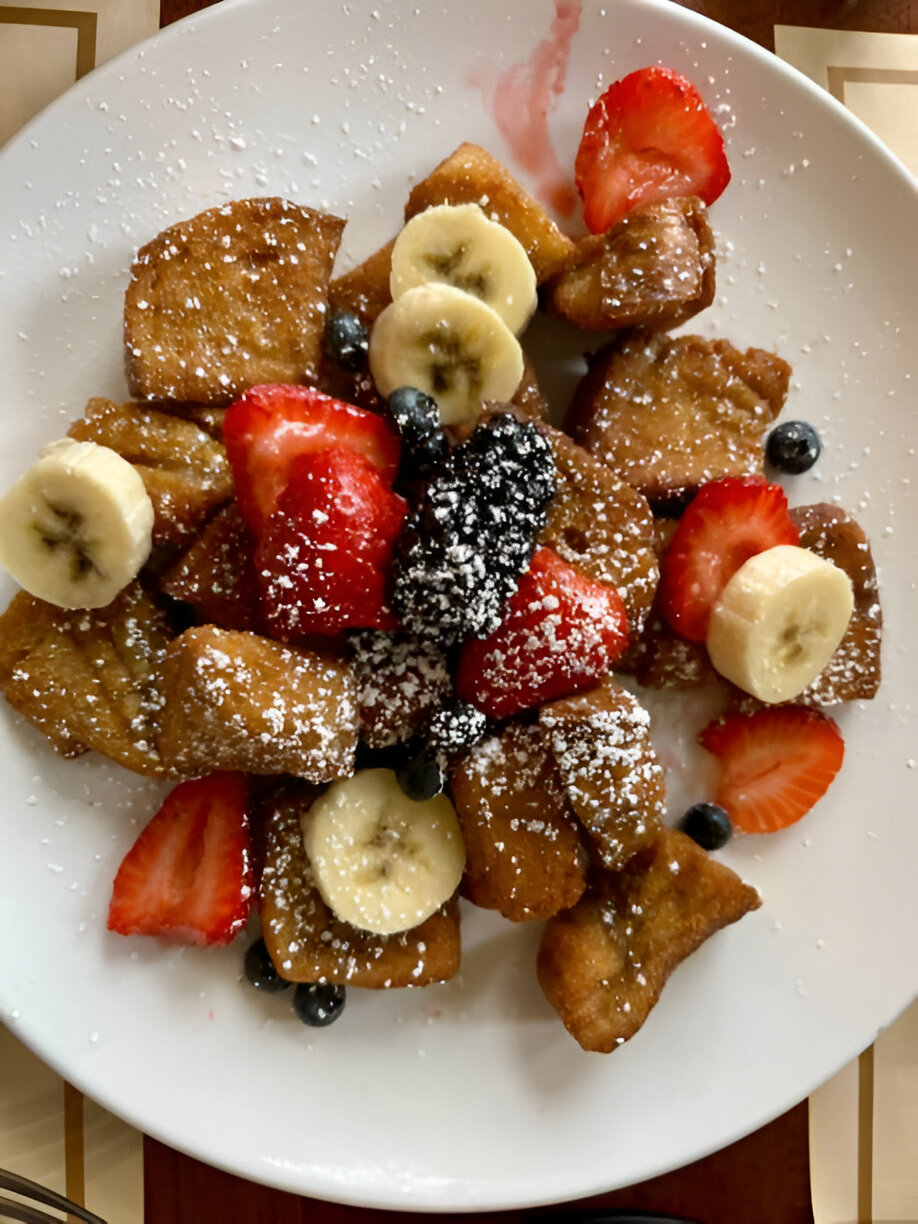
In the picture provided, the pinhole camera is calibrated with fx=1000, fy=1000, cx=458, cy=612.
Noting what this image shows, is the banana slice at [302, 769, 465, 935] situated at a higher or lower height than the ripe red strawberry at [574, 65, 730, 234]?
lower

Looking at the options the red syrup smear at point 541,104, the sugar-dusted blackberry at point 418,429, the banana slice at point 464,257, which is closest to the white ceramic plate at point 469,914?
the red syrup smear at point 541,104

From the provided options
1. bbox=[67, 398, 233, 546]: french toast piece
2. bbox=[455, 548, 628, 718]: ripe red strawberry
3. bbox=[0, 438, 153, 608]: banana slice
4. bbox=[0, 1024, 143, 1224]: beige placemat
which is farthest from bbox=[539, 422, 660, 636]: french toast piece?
bbox=[0, 1024, 143, 1224]: beige placemat

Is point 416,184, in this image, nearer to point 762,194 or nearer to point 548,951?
point 762,194

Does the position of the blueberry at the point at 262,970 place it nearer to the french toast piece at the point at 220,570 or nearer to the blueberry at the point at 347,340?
the french toast piece at the point at 220,570

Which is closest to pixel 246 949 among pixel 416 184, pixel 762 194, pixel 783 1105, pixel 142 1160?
pixel 142 1160

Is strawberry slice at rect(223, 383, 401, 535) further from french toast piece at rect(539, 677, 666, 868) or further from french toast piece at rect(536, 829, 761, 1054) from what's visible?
french toast piece at rect(536, 829, 761, 1054)

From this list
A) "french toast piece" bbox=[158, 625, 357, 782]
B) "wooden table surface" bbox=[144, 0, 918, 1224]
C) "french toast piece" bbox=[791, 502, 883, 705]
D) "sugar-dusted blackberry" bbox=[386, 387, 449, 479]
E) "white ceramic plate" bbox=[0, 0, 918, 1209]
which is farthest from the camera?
"wooden table surface" bbox=[144, 0, 918, 1224]

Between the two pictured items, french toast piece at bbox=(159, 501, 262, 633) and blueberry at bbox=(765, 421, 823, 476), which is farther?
blueberry at bbox=(765, 421, 823, 476)

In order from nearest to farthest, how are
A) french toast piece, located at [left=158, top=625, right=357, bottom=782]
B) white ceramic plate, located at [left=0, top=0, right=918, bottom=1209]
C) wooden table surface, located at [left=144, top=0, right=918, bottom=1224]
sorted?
1. french toast piece, located at [left=158, top=625, right=357, bottom=782]
2. white ceramic plate, located at [left=0, top=0, right=918, bottom=1209]
3. wooden table surface, located at [left=144, top=0, right=918, bottom=1224]
